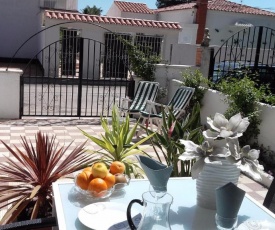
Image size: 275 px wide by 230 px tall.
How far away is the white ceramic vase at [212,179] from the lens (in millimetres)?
1709

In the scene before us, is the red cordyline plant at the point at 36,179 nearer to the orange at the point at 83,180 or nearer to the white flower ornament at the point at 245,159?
the orange at the point at 83,180

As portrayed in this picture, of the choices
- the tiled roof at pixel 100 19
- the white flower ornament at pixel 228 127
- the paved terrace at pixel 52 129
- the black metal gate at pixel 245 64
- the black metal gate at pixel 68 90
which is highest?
the tiled roof at pixel 100 19

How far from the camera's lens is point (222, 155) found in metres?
1.62

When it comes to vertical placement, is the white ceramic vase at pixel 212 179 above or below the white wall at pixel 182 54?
below

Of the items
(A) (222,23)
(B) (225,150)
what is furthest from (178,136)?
(A) (222,23)

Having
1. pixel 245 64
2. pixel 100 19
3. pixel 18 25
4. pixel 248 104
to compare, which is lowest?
pixel 248 104

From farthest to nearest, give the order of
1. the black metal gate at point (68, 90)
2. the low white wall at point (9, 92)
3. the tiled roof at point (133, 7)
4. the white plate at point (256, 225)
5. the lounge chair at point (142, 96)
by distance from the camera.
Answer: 1. the tiled roof at point (133, 7)
2. the black metal gate at point (68, 90)
3. the lounge chair at point (142, 96)
4. the low white wall at point (9, 92)
5. the white plate at point (256, 225)

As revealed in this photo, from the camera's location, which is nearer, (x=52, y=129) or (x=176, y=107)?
(x=176, y=107)

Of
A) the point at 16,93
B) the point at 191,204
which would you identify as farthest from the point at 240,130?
the point at 16,93

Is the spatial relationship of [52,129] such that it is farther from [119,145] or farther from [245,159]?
[245,159]

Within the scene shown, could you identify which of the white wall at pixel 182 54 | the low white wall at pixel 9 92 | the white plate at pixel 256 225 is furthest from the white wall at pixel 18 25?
the white plate at pixel 256 225

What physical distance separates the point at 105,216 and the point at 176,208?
39 cm

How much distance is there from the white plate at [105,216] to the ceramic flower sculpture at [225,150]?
398 mm

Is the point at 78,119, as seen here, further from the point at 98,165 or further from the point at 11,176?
the point at 98,165
